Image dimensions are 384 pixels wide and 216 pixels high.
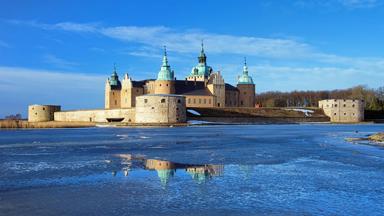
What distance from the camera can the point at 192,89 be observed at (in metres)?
67.6

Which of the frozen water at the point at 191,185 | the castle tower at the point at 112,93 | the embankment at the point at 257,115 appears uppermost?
the castle tower at the point at 112,93

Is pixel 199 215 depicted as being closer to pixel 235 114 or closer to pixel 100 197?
pixel 100 197

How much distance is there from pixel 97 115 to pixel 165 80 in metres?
10.3

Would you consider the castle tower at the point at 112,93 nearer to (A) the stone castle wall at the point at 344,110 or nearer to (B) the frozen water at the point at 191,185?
(A) the stone castle wall at the point at 344,110

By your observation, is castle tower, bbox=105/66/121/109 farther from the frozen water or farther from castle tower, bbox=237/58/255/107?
the frozen water

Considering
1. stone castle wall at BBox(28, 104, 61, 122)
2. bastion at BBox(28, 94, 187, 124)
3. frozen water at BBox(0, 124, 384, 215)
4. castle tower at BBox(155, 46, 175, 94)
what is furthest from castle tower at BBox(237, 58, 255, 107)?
frozen water at BBox(0, 124, 384, 215)

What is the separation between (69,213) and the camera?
7.66 m

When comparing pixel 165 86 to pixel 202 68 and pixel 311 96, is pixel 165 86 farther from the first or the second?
pixel 311 96

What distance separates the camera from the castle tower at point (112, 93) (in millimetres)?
70650

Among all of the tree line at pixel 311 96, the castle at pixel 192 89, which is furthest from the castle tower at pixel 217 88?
the tree line at pixel 311 96

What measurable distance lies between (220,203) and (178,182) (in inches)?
95.2

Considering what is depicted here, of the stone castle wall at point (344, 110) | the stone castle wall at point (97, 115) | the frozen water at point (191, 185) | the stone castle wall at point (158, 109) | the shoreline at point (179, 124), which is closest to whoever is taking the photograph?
the frozen water at point (191, 185)

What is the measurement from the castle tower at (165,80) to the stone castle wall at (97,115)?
804 cm

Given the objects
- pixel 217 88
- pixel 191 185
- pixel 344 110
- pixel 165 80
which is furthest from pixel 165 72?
pixel 191 185
